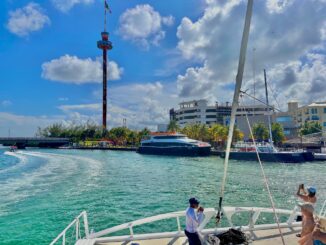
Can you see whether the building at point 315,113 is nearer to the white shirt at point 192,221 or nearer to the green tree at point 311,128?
the green tree at point 311,128

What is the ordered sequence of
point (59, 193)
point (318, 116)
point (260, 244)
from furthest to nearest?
point (318, 116)
point (59, 193)
point (260, 244)

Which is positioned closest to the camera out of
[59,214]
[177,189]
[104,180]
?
[59,214]

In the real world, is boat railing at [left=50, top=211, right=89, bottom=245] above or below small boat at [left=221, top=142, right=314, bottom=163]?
above

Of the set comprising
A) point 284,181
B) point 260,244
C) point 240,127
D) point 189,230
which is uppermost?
point 240,127

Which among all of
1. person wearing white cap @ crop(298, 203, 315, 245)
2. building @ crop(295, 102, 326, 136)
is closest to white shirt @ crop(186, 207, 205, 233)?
person wearing white cap @ crop(298, 203, 315, 245)

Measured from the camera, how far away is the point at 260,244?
819 cm

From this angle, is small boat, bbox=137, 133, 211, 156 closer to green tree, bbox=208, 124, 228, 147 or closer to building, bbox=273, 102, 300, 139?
green tree, bbox=208, 124, 228, 147

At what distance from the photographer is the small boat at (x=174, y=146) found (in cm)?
7994

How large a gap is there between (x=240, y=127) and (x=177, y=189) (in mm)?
93090

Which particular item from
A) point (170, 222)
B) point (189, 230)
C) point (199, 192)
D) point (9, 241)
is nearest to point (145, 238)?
point (189, 230)

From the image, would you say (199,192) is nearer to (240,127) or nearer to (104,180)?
(104,180)

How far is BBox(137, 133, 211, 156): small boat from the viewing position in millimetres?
79938

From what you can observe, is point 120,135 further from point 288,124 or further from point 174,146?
point 288,124

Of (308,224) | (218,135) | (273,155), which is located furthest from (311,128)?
(308,224)
